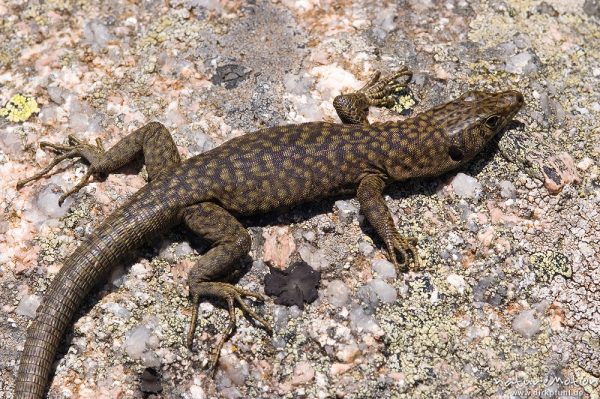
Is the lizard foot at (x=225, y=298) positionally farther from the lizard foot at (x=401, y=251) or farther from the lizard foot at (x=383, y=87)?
the lizard foot at (x=383, y=87)

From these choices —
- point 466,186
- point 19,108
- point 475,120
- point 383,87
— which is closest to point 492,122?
point 475,120

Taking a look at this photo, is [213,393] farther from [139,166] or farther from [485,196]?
[485,196]

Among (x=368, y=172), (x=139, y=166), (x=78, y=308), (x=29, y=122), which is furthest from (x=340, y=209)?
(x=29, y=122)

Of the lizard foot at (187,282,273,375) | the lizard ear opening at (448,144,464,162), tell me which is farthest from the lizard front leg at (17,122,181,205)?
the lizard ear opening at (448,144,464,162)

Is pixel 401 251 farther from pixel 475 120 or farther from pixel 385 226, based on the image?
pixel 475 120

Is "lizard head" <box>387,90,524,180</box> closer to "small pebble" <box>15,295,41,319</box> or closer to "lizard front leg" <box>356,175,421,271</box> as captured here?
"lizard front leg" <box>356,175,421,271</box>
